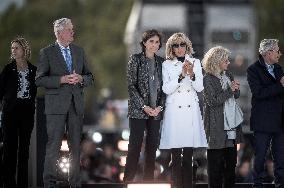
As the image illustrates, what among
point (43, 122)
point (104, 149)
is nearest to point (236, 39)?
point (104, 149)

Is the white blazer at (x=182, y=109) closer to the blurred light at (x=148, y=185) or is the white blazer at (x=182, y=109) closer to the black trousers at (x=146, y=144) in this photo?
the black trousers at (x=146, y=144)

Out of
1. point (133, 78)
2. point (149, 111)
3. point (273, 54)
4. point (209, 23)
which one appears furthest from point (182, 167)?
point (209, 23)

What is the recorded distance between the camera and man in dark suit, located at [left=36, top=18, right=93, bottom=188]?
1371cm

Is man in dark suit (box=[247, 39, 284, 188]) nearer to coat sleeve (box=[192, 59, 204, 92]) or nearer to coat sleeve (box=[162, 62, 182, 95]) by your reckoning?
coat sleeve (box=[192, 59, 204, 92])

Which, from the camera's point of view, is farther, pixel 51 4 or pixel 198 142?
pixel 51 4

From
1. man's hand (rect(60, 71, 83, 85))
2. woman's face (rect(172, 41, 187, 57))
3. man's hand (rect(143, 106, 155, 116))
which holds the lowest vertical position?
man's hand (rect(143, 106, 155, 116))

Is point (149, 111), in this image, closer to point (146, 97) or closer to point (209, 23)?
point (146, 97)

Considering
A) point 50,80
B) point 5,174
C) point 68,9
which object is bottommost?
point 5,174

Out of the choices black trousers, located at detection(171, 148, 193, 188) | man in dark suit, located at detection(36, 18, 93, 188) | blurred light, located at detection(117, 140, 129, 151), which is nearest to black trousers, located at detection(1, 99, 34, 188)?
man in dark suit, located at detection(36, 18, 93, 188)

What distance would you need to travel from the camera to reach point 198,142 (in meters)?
13.9

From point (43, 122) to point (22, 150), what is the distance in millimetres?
1173

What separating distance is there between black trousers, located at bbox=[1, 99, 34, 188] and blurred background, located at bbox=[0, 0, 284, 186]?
76cm

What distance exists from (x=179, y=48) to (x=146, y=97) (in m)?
0.71

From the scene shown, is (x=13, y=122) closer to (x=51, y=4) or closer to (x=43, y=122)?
(x=43, y=122)
